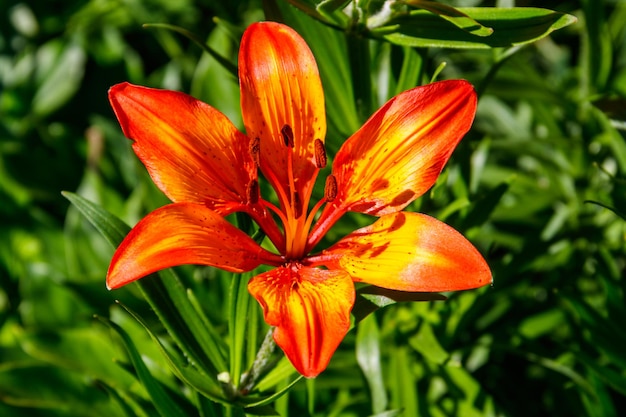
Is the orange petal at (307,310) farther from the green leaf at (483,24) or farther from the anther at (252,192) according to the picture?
the green leaf at (483,24)

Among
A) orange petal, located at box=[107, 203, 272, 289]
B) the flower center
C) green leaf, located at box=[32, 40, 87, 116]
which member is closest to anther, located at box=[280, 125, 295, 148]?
the flower center

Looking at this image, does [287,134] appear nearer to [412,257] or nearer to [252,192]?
[252,192]

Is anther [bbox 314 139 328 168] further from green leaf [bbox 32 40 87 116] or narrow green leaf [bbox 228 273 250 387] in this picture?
green leaf [bbox 32 40 87 116]

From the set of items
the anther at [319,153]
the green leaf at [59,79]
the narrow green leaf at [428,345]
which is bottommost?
the narrow green leaf at [428,345]

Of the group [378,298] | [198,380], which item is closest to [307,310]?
[378,298]

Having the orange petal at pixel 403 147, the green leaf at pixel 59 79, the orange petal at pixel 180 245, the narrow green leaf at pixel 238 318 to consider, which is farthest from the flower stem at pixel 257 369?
the green leaf at pixel 59 79

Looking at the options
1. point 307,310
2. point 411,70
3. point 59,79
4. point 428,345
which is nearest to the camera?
point 307,310

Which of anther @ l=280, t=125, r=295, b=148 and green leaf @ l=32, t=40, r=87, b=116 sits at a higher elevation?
anther @ l=280, t=125, r=295, b=148
